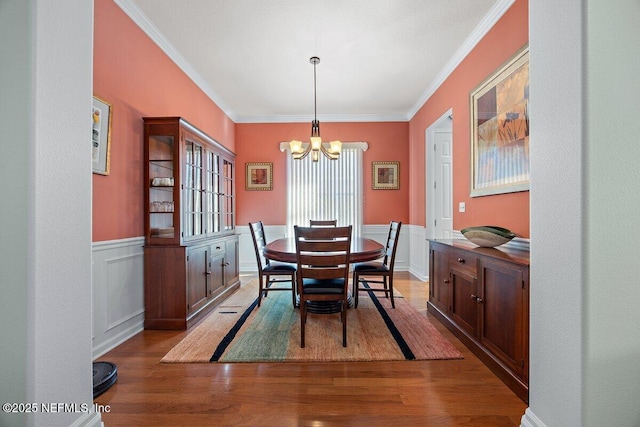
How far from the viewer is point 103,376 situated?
1.93m

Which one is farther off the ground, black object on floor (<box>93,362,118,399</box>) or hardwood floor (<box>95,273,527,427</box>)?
black object on floor (<box>93,362,118,399</box>)

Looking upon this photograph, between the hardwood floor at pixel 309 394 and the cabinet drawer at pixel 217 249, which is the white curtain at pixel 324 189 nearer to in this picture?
the cabinet drawer at pixel 217 249

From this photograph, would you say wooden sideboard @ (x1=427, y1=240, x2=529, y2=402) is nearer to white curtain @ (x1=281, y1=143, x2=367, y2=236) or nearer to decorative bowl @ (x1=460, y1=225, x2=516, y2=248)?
decorative bowl @ (x1=460, y1=225, x2=516, y2=248)

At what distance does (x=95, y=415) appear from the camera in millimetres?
1408

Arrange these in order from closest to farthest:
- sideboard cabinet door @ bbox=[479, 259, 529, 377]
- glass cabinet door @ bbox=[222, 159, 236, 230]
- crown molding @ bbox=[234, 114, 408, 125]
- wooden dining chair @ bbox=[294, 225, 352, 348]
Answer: sideboard cabinet door @ bbox=[479, 259, 529, 377], wooden dining chair @ bbox=[294, 225, 352, 348], glass cabinet door @ bbox=[222, 159, 236, 230], crown molding @ bbox=[234, 114, 408, 125]

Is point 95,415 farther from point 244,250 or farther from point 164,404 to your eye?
point 244,250

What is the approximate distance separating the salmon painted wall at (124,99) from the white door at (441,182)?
154 inches

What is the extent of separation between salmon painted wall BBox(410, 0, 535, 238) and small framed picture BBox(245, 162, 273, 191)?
9.20 ft

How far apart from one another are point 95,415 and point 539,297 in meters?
2.17

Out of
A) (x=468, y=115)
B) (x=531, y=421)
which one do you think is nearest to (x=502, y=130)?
(x=468, y=115)

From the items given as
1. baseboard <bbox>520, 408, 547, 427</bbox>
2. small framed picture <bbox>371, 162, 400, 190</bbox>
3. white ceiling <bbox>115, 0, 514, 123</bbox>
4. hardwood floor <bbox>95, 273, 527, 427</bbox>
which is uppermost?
white ceiling <bbox>115, 0, 514, 123</bbox>

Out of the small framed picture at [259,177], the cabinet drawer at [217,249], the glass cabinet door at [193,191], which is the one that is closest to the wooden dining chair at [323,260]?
the glass cabinet door at [193,191]

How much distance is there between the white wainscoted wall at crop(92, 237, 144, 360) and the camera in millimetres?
2383

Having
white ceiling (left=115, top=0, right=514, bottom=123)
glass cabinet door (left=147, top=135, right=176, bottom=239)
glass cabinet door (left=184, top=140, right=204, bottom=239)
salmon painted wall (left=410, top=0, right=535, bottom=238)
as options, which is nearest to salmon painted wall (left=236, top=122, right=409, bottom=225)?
salmon painted wall (left=410, top=0, right=535, bottom=238)
